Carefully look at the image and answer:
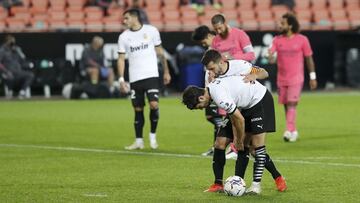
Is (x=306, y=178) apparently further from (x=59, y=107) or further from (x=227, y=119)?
(x=59, y=107)

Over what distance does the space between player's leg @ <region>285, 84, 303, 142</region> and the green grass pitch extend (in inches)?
10.4

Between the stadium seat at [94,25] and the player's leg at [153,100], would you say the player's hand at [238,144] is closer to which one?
the player's leg at [153,100]

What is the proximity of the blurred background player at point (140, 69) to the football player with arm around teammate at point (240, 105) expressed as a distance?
17.7 ft

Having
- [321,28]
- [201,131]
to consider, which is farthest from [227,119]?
[321,28]

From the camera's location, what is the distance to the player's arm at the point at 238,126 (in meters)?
11.4

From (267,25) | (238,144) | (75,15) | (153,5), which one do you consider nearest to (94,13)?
(75,15)

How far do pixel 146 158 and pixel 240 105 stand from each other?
4.45 m

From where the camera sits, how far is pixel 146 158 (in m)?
16.1

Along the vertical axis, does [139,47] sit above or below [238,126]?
above

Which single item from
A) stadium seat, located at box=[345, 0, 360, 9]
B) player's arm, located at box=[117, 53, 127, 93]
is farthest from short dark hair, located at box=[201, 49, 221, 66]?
stadium seat, located at box=[345, 0, 360, 9]

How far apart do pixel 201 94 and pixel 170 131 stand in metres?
9.57

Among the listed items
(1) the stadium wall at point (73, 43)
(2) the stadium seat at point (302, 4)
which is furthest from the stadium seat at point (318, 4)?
(1) the stadium wall at point (73, 43)

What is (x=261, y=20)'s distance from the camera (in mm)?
34062

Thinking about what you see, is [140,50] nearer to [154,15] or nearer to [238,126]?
[238,126]
